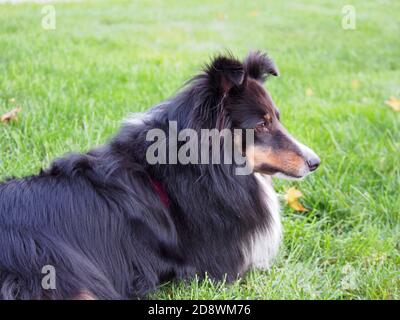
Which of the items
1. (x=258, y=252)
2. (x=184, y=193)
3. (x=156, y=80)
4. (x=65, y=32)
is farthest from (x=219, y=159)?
(x=65, y=32)

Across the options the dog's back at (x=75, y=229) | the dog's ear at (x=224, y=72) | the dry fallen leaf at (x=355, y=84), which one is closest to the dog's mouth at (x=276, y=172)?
the dog's ear at (x=224, y=72)

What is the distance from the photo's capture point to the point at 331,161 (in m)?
4.34

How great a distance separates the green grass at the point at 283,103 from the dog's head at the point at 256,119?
2.25 ft

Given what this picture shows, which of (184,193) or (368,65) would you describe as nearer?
(184,193)

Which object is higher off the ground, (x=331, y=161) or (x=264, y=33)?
(x=264, y=33)

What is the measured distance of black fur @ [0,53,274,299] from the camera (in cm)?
236

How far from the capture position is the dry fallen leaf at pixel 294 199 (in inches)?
153

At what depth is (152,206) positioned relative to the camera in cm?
269

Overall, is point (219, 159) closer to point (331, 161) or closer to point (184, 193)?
point (184, 193)

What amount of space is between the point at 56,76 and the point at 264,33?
481cm

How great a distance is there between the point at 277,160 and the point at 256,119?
0.28m

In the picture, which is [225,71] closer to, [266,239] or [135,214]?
[135,214]

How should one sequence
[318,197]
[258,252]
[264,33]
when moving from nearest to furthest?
[258,252] → [318,197] → [264,33]

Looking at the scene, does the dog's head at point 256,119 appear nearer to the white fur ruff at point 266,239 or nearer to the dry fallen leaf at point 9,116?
the white fur ruff at point 266,239
